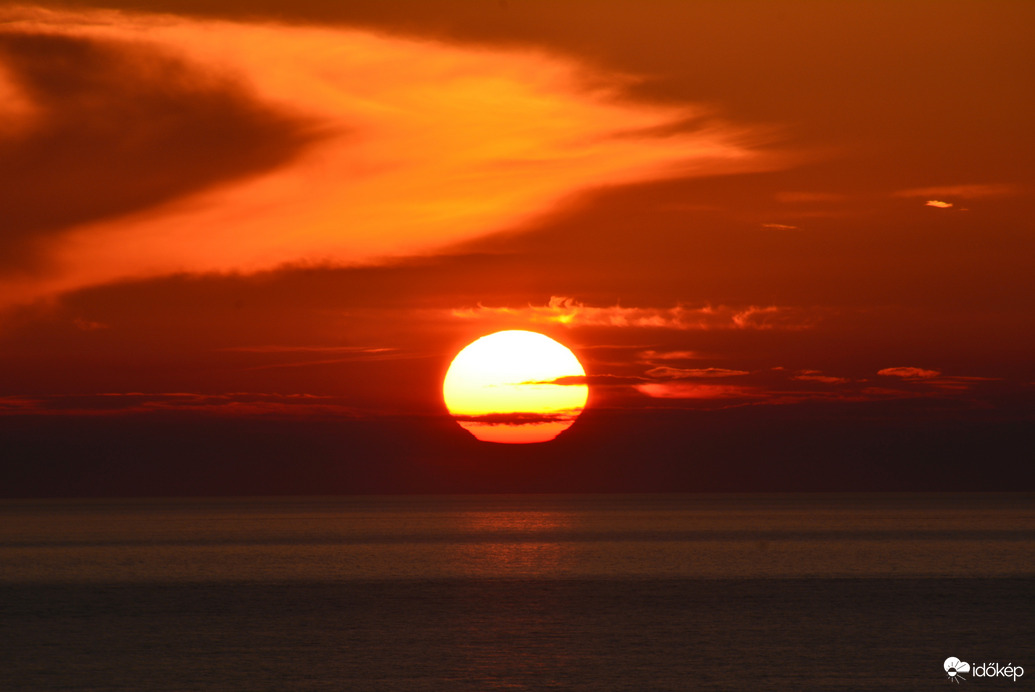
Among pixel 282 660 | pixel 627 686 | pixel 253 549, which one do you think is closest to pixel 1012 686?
pixel 627 686

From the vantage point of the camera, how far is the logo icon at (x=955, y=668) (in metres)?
31.9

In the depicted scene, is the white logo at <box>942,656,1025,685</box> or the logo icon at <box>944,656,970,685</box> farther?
the white logo at <box>942,656,1025,685</box>

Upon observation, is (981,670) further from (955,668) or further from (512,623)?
(512,623)

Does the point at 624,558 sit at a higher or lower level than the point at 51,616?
higher

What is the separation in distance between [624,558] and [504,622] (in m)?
51.9

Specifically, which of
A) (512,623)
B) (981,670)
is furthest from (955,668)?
(512,623)

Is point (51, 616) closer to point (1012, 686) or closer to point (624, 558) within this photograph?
point (1012, 686)

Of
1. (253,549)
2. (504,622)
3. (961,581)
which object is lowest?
(504,622)

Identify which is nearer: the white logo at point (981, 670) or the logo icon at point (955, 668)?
the logo icon at point (955, 668)

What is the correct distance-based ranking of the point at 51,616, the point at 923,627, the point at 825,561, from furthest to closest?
the point at 825,561 < the point at 51,616 < the point at 923,627

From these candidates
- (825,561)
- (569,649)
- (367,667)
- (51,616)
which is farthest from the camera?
(825,561)

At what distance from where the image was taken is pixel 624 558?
96188mm

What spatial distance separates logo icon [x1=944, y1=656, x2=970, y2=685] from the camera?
3192 cm

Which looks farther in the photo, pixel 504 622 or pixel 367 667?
pixel 504 622
